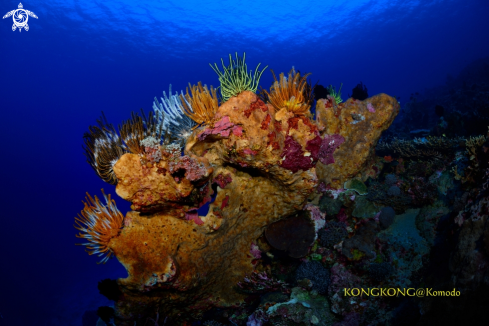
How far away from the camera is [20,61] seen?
56688 mm

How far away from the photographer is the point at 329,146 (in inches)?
250

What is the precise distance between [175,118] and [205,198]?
2048mm

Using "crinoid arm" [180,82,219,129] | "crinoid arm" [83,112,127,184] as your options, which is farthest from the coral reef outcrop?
"crinoid arm" [83,112,127,184]

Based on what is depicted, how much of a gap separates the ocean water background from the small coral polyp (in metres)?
26.8

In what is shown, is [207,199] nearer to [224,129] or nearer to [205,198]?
[205,198]

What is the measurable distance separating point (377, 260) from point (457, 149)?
4.42 metres

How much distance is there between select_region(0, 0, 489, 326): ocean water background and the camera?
40062 mm

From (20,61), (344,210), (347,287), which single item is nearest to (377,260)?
(347,287)

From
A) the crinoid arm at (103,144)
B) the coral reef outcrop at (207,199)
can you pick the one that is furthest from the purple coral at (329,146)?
the crinoid arm at (103,144)

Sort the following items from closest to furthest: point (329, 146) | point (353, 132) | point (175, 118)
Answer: point (175, 118) < point (329, 146) < point (353, 132)

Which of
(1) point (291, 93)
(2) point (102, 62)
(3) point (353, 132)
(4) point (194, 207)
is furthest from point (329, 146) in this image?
(2) point (102, 62)

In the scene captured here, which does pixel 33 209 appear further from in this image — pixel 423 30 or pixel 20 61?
pixel 423 30

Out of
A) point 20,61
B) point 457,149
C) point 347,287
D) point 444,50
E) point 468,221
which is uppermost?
point 20,61

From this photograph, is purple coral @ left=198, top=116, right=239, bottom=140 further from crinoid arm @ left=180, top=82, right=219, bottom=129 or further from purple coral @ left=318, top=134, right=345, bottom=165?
purple coral @ left=318, top=134, right=345, bottom=165
